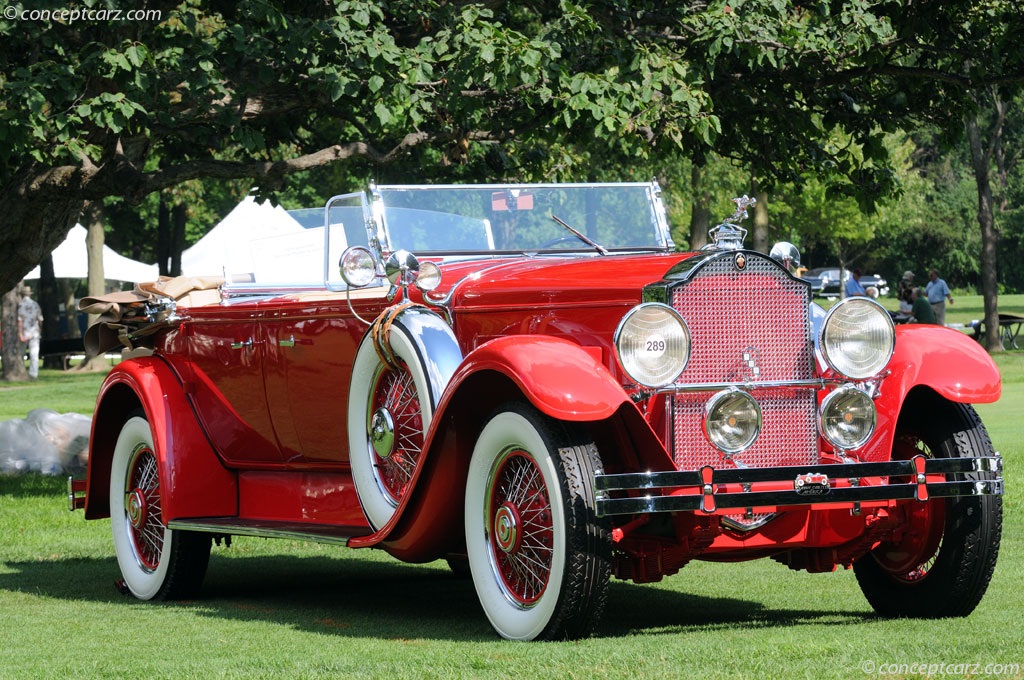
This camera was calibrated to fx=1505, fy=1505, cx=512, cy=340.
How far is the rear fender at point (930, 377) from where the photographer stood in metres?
5.73

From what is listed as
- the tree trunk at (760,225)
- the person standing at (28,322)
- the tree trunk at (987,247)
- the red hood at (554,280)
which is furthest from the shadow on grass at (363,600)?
the person standing at (28,322)

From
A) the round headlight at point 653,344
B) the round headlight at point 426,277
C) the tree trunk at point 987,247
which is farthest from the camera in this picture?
the tree trunk at point 987,247

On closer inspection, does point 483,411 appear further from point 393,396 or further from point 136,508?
point 136,508

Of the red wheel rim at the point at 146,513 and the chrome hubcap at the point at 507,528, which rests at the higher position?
the chrome hubcap at the point at 507,528

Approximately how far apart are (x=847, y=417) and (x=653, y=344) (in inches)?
33.0

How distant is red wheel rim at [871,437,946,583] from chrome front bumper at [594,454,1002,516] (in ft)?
0.98

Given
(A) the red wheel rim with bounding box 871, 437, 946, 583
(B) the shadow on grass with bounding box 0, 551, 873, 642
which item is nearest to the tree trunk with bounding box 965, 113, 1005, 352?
(B) the shadow on grass with bounding box 0, 551, 873, 642

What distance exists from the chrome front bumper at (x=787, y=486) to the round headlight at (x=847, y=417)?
186 millimetres

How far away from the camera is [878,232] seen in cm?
6550

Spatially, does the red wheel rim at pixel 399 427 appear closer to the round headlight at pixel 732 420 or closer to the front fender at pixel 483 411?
the front fender at pixel 483 411

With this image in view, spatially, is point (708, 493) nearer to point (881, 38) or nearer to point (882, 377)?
point (882, 377)

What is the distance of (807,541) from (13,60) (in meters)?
8.67

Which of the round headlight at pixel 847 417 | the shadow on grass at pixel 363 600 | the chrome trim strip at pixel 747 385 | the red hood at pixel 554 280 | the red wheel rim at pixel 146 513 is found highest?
the red hood at pixel 554 280

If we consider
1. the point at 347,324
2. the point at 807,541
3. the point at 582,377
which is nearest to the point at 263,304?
the point at 347,324
